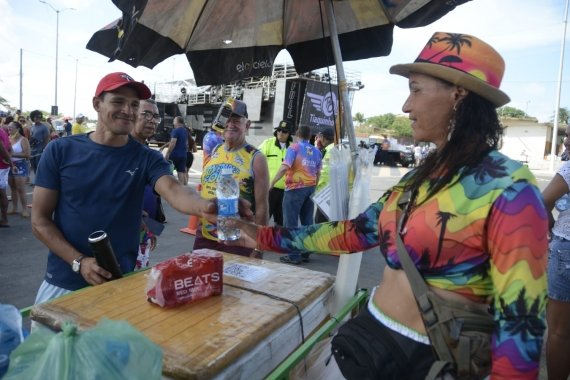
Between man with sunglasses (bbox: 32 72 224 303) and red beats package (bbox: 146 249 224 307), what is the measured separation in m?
0.46

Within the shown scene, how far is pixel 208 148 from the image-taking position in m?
6.88

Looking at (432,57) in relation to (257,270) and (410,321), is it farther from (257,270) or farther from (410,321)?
(257,270)

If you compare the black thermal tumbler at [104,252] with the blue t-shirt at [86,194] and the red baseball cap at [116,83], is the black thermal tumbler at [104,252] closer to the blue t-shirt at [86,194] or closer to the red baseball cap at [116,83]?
the blue t-shirt at [86,194]

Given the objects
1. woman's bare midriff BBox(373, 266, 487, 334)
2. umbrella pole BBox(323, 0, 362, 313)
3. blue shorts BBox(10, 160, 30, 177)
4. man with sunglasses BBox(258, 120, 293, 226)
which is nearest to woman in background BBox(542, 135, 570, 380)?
umbrella pole BBox(323, 0, 362, 313)

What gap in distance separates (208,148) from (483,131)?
5795 mm

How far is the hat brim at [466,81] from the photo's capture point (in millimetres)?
1422

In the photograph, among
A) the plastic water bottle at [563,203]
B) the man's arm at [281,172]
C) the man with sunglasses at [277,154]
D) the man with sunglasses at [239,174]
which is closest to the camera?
the plastic water bottle at [563,203]

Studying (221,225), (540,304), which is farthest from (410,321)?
(221,225)

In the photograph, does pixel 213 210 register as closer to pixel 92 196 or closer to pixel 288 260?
pixel 92 196

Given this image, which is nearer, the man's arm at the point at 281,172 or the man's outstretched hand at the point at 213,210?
the man's outstretched hand at the point at 213,210

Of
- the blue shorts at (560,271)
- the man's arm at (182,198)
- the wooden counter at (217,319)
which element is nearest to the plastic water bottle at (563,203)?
the blue shorts at (560,271)

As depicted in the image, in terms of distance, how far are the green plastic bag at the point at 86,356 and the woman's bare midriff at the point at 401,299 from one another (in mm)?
859

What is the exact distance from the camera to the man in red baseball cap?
2.27m

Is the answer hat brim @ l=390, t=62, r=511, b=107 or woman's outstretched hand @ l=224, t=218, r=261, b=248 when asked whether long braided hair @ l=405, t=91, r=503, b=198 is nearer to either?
hat brim @ l=390, t=62, r=511, b=107
